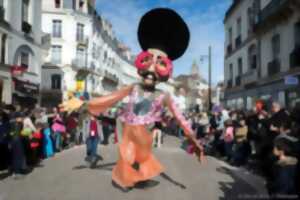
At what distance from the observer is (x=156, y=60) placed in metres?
6.44

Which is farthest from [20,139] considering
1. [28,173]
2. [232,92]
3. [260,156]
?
[232,92]

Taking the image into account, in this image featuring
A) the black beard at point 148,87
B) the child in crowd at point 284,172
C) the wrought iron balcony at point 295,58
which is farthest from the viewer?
the wrought iron balcony at point 295,58

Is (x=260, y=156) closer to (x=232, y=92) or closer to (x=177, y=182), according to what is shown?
(x=177, y=182)

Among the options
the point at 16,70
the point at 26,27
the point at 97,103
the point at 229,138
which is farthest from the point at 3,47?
the point at 97,103

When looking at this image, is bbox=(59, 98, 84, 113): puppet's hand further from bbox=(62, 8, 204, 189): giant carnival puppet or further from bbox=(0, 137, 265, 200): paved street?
bbox=(0, 137, 265, 200): paved street

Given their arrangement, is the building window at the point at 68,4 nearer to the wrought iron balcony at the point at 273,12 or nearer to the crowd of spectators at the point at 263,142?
the wrought iron balcony at the point at 273,12

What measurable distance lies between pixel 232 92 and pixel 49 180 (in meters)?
21.0

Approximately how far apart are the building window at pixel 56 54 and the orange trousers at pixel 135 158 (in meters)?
34.2

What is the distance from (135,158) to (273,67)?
14250 mm

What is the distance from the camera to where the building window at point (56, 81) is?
37.8 m

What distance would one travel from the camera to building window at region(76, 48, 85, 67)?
3970 centimetres

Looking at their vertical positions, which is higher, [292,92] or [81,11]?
[81,11]

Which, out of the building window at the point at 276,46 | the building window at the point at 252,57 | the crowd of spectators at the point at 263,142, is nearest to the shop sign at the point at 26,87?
the crowd of spectators at the point at 263,142

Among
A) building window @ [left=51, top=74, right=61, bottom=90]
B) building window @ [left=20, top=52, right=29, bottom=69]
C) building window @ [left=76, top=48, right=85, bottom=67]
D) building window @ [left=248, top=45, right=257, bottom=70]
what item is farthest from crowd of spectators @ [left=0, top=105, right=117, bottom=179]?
building window @ [left=76, top=48, right=85, bottom=67]
